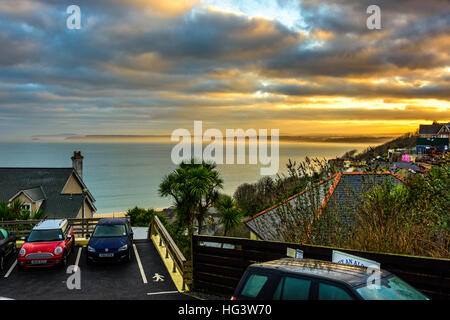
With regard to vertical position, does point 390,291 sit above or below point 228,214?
above

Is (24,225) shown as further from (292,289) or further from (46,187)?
(292,289)

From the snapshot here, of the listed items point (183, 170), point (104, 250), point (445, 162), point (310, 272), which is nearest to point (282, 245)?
point (310, 272)

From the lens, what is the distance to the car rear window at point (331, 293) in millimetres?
4660

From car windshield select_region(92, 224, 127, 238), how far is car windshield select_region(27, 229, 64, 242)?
4.05 feet

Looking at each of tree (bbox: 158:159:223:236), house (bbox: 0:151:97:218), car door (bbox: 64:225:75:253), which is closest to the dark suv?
car door (bbox: 64:225:75:253)

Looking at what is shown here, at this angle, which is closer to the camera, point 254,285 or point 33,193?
point 254,285

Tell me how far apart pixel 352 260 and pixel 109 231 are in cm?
1042

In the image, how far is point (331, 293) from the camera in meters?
4.77

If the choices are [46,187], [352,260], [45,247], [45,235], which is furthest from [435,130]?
[352,260]

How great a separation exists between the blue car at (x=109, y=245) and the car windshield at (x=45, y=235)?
1173mm

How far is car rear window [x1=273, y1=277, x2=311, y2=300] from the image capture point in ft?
16.4

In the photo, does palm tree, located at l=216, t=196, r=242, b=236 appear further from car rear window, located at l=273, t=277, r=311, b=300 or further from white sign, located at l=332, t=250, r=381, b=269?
car rear window, located at l=273, t=277, r=311, b=300
